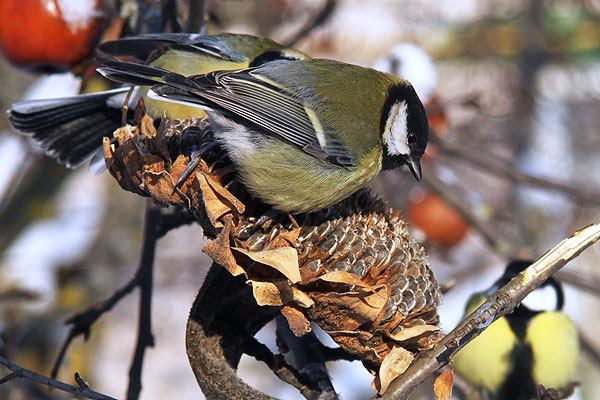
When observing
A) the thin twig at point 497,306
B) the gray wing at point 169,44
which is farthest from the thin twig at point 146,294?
the thin twig at point 497,306

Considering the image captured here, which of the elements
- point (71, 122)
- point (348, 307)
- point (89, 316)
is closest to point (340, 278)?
point (348, 307)

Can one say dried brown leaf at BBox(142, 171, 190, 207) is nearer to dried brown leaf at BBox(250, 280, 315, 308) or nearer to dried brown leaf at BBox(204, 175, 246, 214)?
dried brown leaf at BBox(204, 175, 246, 214)

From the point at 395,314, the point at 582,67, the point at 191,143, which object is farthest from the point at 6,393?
the point at 582,67

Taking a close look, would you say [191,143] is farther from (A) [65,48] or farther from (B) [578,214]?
(B) [578,214]

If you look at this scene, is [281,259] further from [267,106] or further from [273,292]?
[267,106]

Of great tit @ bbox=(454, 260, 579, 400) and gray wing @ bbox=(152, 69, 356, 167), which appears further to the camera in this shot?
great tit @ bbox=(454, 260, 579, 400)

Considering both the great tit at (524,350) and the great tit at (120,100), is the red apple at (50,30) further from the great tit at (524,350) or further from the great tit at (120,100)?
the great tit at (524,350)

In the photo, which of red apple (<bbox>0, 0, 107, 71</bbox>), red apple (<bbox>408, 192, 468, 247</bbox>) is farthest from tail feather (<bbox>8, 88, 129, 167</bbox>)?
red apple (<bbox>408, 192, 468, 247</bbox>)
